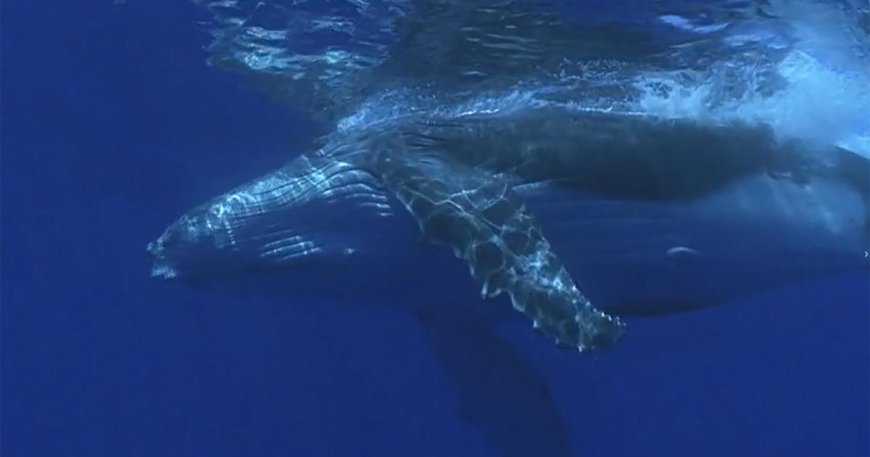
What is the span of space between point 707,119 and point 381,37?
14.5 ft

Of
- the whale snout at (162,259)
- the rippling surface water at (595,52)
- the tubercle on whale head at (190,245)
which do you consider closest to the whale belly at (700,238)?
the rippling surface water at (595,52)

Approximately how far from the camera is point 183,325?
124ft

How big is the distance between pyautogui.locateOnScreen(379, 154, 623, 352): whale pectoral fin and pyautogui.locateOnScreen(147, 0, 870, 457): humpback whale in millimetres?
20

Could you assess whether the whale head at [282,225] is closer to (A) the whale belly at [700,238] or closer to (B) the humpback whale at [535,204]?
(B) the humpback whale at [535,204]

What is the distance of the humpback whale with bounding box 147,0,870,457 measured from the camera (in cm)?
921

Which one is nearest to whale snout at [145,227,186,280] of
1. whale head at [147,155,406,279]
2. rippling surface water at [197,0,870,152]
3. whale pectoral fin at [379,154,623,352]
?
whale head at [147,155,406,279]

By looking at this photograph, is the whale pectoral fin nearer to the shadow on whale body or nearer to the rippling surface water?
the shadow on whale body

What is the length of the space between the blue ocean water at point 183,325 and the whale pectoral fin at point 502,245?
652 centimetres

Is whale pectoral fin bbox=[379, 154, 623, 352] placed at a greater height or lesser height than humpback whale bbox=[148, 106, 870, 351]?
greater

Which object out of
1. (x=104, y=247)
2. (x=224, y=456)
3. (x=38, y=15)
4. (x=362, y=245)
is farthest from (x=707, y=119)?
(x=224, y=456)

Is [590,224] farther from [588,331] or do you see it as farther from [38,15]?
[38,15]

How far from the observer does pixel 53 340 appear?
41.8 meters

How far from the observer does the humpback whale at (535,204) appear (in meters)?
9.21

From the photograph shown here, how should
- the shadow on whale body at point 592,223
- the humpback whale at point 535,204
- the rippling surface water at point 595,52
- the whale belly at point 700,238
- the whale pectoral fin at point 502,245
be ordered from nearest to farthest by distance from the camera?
the whale pectoral fin at point 502,245 < the humpback whale at point 535,204 < the shadow on whale body at point 592,223 < the whale belly at point 700,238 < the rippling surface water at point 595,52
